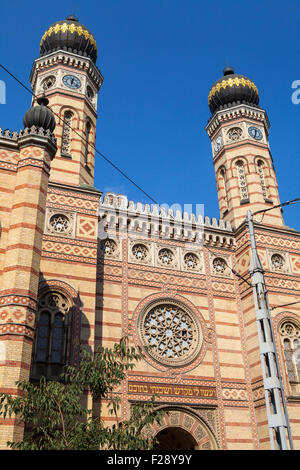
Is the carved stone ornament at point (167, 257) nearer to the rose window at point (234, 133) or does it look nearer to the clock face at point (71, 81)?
the rose window at point (234, 133)

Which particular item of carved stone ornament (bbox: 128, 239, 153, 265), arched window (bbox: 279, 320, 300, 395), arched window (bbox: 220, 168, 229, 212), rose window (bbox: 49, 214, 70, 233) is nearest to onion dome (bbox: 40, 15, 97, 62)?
arched window (bbox: 220, 168, 229, 212)

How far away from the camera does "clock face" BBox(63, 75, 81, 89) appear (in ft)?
62.8

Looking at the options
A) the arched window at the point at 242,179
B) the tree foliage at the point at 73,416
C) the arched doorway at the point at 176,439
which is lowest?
the tree foliage at the point at 73,416

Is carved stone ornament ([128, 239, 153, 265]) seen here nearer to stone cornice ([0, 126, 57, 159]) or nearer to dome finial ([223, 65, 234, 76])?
stone cornice ([0, 126, 57, 159])

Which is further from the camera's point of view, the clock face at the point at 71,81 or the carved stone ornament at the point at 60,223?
the clock face at the point at 71,81

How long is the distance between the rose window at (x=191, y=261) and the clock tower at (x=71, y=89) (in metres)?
4.68

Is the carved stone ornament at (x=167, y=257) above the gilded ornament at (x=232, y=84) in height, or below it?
below

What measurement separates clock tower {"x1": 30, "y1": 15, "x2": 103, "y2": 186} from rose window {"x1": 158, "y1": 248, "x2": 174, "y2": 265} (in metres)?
3.85

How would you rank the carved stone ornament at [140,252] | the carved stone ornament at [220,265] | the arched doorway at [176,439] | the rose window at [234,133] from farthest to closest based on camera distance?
the rose window at [234,133] → the carved stone ornament at [220,265] → the carved stone ornament at [140,252] → the arched doorway at [176,439]

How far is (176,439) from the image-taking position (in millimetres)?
15445

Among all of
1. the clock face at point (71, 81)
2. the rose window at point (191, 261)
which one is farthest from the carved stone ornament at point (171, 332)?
the clock face at point (71, 81)

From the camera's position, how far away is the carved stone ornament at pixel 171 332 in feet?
51.4
